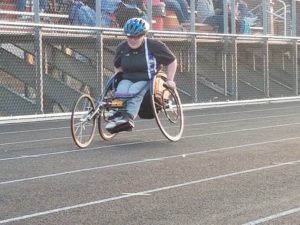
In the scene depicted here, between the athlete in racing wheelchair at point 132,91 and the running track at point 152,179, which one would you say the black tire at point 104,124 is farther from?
the running track at point 152,179

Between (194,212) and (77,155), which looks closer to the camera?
(194,212)

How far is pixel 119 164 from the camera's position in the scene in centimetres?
859

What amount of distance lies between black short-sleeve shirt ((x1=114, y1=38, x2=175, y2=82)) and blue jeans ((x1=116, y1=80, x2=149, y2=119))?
0.13 m

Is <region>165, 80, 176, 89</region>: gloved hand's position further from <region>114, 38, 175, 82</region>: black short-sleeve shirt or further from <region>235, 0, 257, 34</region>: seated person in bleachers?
<region>235, 0, 257, 34</region>: seated person in bleachers

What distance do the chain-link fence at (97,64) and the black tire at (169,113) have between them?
5.38 m

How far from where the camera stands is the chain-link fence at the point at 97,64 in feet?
53.8

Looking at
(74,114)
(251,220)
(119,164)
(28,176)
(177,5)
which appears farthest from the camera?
(177,5)

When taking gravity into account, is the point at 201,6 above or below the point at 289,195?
above

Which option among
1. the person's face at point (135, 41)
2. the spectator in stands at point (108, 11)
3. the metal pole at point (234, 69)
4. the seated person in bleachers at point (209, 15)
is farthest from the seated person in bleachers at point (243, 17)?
the person's face at point (135, 41)

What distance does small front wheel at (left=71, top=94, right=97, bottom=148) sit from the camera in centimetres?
1022

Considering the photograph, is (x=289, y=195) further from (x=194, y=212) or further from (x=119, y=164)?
(x=119, y=164)

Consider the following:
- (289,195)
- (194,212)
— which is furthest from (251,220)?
(289,195)

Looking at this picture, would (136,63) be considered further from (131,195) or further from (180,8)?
(180,8)

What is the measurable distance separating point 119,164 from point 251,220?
3.15m
